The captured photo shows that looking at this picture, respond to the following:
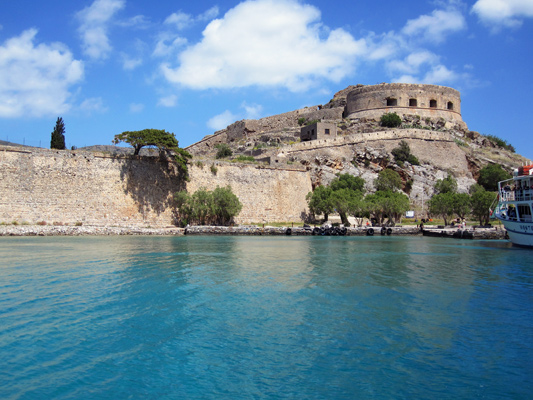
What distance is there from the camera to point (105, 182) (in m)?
30.4

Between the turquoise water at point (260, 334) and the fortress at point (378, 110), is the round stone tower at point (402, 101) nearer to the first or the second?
the fortress at point (378, 110)

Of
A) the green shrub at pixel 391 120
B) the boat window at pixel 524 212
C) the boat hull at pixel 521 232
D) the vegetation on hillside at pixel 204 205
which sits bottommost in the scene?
the boat hull at pixel 521 232

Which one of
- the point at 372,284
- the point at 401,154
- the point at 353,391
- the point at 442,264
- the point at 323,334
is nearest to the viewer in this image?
the point at 353,391

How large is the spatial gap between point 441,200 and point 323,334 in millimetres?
33195

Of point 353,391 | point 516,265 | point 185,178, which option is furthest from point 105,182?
point 353,391

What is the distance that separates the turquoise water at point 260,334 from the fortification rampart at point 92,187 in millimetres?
15713

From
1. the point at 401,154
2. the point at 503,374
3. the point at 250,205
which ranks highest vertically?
the point at 401,154

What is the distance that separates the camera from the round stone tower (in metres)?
54.1

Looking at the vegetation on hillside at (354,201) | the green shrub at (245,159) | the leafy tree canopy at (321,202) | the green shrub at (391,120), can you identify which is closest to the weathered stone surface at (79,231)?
the green shrub at (245,159)

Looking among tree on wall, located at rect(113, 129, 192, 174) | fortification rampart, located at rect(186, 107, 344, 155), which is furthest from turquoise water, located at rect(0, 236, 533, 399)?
fortification rampart, located at rect(186, 107, 344, 155)

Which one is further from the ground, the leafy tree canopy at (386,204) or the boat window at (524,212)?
the leafy tree canopy at (386,204)

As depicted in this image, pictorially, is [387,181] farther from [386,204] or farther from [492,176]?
[492,176]

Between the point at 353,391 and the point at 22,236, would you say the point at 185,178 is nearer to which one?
the point at 22,236

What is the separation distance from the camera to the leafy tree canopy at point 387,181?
42.0m
